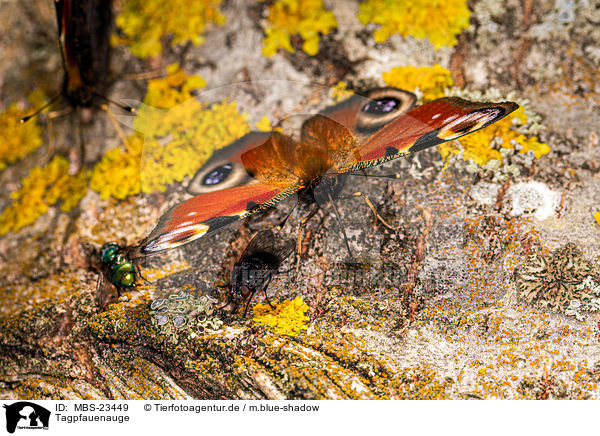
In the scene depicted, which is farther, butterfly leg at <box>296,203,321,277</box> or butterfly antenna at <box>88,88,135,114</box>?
butterfly antenna at <box>88,88,135,114</box>

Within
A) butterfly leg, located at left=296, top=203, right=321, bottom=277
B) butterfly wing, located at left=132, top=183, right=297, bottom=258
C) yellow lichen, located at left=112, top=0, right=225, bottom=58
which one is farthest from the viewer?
yellow lichen, located at left=112, top=0, right=225, bottom=58

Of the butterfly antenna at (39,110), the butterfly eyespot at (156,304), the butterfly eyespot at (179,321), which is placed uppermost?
the butterfly antenna at (39,110)

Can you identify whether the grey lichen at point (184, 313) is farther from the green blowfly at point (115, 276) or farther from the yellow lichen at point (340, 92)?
the yellow lichen at point (340, 92)

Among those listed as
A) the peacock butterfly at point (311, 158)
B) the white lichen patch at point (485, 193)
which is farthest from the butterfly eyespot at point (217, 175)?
the white lichen patch at point (485, 193)
